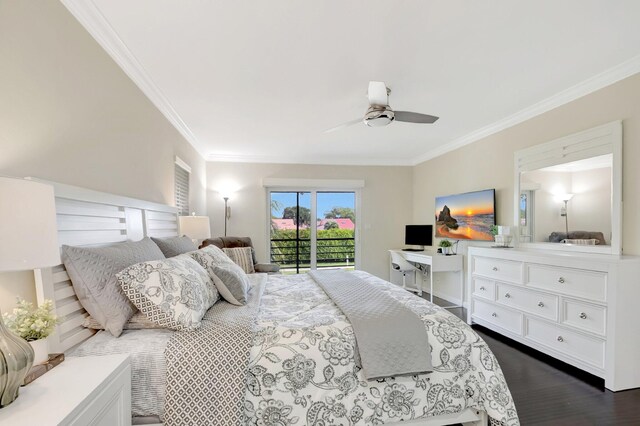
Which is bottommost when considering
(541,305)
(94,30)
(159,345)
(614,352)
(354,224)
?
(614,352)

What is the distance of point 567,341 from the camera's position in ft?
8.15

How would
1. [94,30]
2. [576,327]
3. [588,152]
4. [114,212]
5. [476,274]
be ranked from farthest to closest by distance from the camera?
[476,274]
[588,152]
[576,327]
[114,212]
[94,30]

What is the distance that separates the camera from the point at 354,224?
227 inches

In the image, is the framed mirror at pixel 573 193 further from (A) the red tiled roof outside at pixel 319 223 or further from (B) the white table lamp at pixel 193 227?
(B) the white table lamp at pixel 193 227

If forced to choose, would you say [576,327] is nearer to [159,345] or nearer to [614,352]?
[614,352]

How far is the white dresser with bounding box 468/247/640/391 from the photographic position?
2178 millimetres

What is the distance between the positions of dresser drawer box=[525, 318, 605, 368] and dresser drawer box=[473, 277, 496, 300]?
449 millimetres

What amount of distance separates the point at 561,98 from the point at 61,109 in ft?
13.1

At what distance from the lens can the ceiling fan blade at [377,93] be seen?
8.02 feet

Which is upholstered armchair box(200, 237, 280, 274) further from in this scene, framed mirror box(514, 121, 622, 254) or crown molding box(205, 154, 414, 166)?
framed mirror box(514, 121, 622, 254)

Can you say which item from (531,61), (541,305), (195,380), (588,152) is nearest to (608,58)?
(531,61)

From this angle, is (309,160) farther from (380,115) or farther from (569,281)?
(569,281)

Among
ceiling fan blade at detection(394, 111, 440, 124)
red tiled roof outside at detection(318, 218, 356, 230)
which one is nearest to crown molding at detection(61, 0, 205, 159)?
ceiling fan blade at detection(394, 111, 440, 124)

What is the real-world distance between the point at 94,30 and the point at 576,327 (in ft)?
13.4
